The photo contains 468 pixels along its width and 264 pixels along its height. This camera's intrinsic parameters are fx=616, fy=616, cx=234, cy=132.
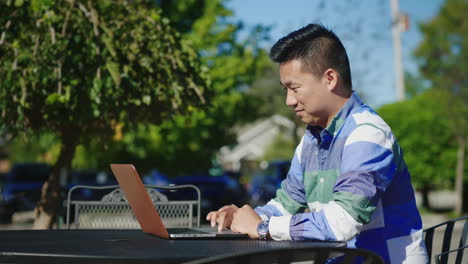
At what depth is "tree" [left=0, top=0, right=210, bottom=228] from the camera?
464cm

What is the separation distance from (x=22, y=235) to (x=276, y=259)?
1260mm

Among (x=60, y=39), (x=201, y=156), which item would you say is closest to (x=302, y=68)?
(x=60, y=39)

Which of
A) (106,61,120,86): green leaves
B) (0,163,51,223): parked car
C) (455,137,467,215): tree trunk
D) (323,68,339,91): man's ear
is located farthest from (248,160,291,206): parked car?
(323,68,339,91): man's ear

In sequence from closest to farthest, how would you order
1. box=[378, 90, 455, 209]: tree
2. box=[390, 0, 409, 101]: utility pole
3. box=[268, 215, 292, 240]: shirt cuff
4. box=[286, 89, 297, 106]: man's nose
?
1. box=[268, 215, 292, 240]: shirt cuff
2. box=[286, 89, 297, 106]: man's nose
3. box=[378, 90, 455, 209]: tree
4. box=[390, 0, 409, 101]: utility pole

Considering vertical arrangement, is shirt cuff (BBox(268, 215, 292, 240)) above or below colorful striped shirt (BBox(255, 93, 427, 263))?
below

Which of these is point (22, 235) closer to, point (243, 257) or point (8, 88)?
point (243, 257)

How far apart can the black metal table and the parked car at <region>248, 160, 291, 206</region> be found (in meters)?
14.7

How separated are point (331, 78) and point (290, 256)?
83cm

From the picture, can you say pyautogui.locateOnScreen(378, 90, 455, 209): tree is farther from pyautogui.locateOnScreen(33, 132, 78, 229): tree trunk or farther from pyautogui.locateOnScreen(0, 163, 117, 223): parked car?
pyautogui.locateOnScreen(33, 132, 78, 229): tree trunk

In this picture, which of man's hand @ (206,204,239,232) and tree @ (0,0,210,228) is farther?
tree @ (0,0,210,228)

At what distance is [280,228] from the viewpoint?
85.7 inches

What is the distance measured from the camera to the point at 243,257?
1572 millimetres

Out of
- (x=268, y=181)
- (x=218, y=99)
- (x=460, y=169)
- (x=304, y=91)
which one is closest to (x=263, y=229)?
(x=304, y=91)

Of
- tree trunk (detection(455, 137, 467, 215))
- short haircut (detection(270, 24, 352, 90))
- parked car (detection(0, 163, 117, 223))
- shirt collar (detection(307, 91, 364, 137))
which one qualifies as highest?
short haircut (detection(270, 24, 352, 90))
